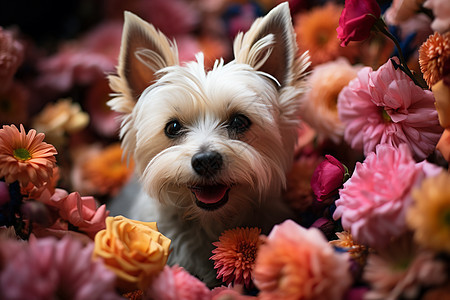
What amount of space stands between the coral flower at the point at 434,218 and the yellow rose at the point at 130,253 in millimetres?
484

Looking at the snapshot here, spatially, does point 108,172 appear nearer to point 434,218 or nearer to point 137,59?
point 137,59

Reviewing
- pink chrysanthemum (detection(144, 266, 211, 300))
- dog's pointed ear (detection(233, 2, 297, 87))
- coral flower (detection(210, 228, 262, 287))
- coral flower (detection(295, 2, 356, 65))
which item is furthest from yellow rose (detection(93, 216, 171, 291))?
coral flower (detection(295, 2, 356, 65))

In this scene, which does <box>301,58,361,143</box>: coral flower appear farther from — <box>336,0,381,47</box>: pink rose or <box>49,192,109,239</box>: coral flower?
<box>49,192,109,239</box>: coral flower

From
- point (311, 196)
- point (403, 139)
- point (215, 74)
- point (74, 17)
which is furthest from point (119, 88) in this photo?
point (74, 17)

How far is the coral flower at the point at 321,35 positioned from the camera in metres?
1.56

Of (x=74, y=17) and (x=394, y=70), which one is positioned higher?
(x=394, y=70)

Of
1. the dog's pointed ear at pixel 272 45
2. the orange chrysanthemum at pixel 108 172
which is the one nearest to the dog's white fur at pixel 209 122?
the dog's pointed ear at pixel 272 45

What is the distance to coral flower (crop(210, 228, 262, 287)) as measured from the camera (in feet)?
3.19

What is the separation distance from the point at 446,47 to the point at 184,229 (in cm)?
84

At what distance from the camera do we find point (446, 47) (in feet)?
2.77

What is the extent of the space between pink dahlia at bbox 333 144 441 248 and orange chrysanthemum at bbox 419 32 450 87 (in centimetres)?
19

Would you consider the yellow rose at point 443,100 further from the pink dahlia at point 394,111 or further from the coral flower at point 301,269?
the coral flower at point 301,269

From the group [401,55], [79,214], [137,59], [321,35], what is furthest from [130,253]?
[321,35]

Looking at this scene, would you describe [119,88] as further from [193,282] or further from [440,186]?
[440,186]
